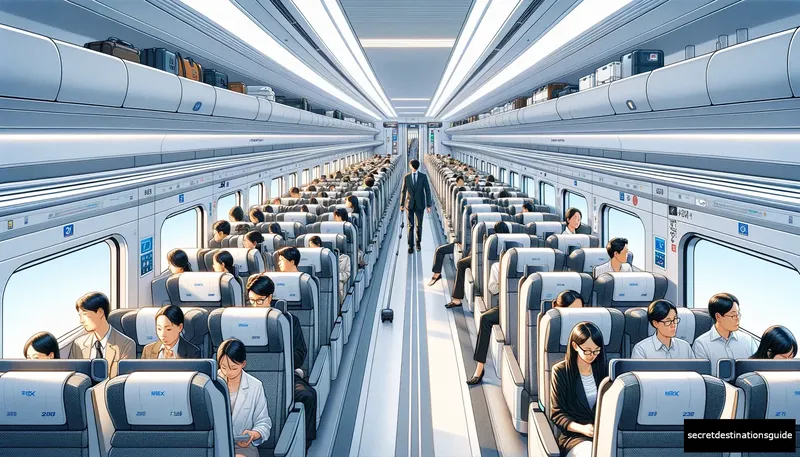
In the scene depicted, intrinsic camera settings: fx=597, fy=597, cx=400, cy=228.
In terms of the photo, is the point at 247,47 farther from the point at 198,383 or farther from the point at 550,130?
the point at 550,130

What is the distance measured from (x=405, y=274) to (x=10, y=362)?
8725 mm

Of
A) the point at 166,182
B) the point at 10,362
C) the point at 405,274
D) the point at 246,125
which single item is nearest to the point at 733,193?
the point at 10,362

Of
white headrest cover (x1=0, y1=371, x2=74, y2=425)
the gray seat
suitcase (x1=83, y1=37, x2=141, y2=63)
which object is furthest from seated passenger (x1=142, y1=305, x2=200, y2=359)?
suitcase (x1=83, y1=37, x2=141, y2=63)

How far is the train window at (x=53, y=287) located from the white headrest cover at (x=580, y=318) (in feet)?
12.1

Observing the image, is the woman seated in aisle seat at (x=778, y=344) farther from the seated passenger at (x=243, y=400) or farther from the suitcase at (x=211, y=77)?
the suitcase at (x=211, y=77)

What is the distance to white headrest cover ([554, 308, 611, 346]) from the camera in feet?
13.2

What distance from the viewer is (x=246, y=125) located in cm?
810

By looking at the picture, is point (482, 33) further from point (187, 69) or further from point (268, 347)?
point (268, 347)

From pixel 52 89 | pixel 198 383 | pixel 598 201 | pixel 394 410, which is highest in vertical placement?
pixel 52 89

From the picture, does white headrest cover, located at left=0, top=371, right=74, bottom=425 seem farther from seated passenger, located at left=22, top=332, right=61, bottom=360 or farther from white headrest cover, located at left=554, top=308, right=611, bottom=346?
white headrest cover, located at left=554, top=308, right=611, bottom=346

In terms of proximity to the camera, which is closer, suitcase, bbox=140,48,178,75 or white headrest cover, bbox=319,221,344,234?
suitcase, bbox=140,48,178,75

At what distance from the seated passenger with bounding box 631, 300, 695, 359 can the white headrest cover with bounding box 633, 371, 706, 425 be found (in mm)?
1144

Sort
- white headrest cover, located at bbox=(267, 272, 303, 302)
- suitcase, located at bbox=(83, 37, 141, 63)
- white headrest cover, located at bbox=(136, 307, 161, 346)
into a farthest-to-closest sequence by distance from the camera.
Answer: white headrest cover, located at bbox=(267, 272, 303, 302), white headrest cover, located at bbox=(136, 307, 161, 346), suitcase, located at bbox=(83, 37, 141, 63)

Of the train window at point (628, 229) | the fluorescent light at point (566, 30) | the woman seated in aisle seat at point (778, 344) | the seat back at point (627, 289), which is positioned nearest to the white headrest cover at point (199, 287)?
the seat back at point (627, 289)
